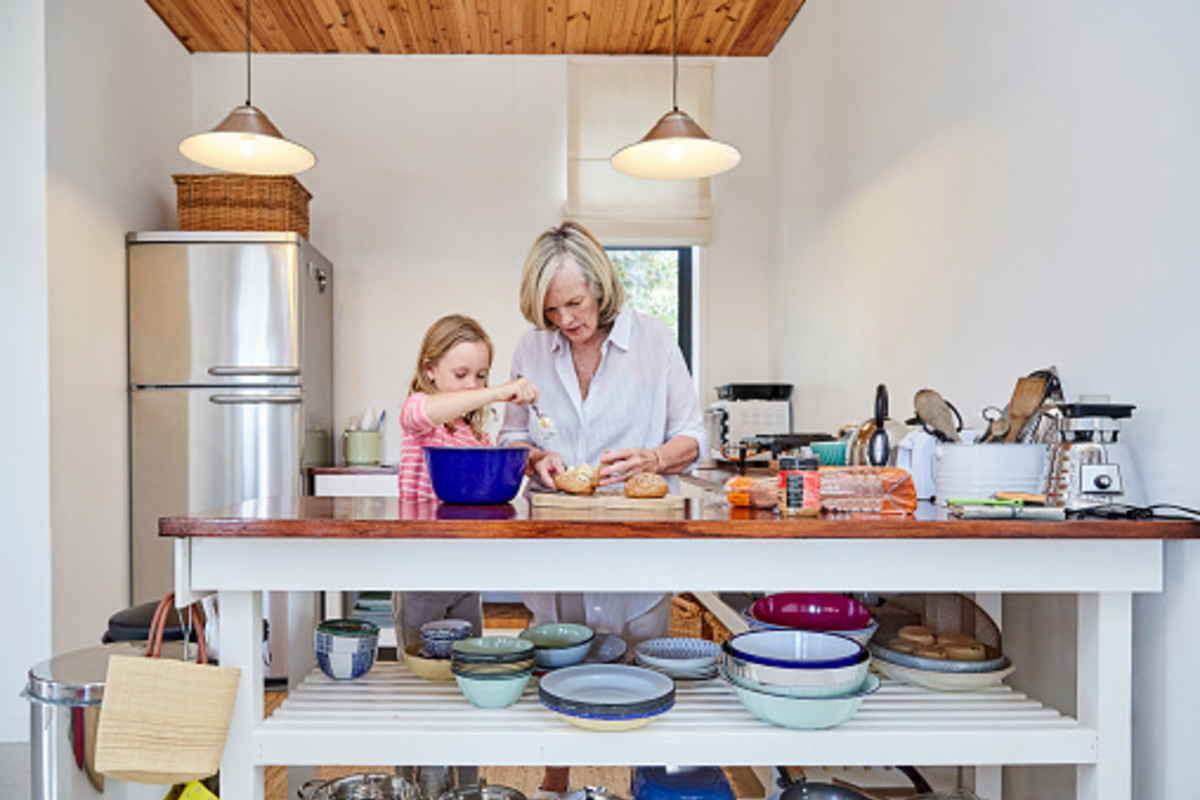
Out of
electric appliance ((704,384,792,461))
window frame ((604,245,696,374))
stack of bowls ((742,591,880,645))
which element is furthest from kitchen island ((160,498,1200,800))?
window frame ((604,245,696,374))

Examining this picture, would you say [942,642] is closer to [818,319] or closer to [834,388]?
[834,388]

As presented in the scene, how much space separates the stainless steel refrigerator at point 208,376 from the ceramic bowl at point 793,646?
2707mm

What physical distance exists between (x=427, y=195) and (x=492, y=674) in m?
3.55

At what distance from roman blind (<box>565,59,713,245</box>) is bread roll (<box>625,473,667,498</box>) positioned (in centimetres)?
307

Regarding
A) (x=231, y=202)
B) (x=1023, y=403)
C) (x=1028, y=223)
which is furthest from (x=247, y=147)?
(x=1023, y=403)

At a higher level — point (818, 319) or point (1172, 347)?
point (818, 319)

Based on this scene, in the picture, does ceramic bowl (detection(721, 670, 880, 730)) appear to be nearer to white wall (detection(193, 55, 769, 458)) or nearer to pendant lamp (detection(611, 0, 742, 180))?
pendant lamp (detection(611, 0, 742, 180))

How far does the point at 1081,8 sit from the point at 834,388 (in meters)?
1.91

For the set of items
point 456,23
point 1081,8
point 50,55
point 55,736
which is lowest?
point 55,736

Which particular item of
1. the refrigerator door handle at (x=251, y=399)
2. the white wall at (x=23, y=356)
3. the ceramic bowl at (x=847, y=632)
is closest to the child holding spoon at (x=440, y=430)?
the ceramic bowl at (x=847, y=632)

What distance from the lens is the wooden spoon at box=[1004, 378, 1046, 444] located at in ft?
5.57

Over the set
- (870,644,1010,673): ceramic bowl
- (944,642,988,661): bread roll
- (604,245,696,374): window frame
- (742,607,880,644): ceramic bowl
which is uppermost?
(604,245,696,374): window frame

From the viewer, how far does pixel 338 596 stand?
3949 millimetres

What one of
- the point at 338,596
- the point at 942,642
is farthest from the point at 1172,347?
the point at 338,596
